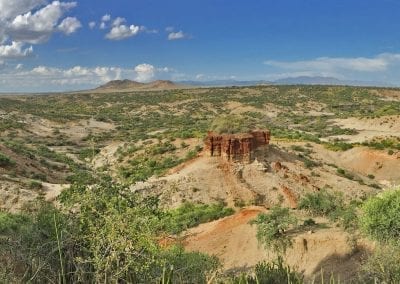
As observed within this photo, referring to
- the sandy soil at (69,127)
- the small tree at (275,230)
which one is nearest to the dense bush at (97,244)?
the small tree at (275,230)

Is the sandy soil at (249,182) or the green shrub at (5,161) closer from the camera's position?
the sandy soil at (249,182)

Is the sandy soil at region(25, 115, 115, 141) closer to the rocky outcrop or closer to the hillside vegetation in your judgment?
the hillside vegetation

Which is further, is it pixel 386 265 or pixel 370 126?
pixel 370 126

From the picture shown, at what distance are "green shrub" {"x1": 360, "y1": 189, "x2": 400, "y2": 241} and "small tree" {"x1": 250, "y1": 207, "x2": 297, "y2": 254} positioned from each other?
4.51m

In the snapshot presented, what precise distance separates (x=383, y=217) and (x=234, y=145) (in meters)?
19.9

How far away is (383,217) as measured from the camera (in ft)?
65.2

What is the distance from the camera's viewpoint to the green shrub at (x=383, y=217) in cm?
1972

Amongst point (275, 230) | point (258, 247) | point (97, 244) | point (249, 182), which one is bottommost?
point (258, 247)

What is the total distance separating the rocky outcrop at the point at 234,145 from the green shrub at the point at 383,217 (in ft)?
60.7

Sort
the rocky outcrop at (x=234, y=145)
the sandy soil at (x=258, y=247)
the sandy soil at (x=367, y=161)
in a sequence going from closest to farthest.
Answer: the sandy soil at (x=258, y=247) → the rocky outcrop at (x=234, y=145) → the sandy soil at (x=367, y=161)

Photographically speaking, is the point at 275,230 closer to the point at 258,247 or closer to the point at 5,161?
the point at 258,247

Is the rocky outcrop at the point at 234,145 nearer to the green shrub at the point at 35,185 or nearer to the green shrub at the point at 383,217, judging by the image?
the green shrub at the point at 35,185

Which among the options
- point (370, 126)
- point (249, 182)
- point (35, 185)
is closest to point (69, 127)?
point (370, 126)

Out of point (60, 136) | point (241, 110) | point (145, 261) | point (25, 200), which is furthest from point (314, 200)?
point (241, 110)
